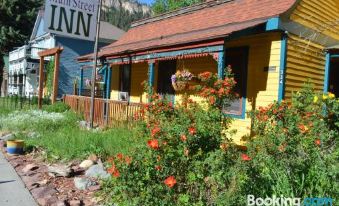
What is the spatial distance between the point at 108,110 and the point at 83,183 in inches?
255

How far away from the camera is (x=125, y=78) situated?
54.2ft

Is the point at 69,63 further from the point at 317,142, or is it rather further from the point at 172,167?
the point at 172,167

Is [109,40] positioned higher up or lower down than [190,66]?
higher up

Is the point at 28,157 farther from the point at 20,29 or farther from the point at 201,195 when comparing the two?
the point at 20,29

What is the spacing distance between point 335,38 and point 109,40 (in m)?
22.6

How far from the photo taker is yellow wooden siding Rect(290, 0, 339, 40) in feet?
33.8

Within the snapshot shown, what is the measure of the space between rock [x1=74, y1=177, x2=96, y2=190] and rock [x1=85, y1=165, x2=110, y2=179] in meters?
0.17

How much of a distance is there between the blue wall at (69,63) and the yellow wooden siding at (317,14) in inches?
797

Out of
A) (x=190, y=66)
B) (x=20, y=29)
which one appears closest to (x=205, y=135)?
(x=190, y=66)

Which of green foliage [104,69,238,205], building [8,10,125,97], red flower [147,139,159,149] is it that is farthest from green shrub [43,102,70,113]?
building [8,10,125,97]

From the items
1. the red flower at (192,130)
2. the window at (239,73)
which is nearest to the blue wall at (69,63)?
the window at (239,73)

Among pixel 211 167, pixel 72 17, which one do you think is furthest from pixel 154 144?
pixel 72 17

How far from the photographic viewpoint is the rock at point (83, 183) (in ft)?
20.1

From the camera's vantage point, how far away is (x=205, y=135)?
454cm
